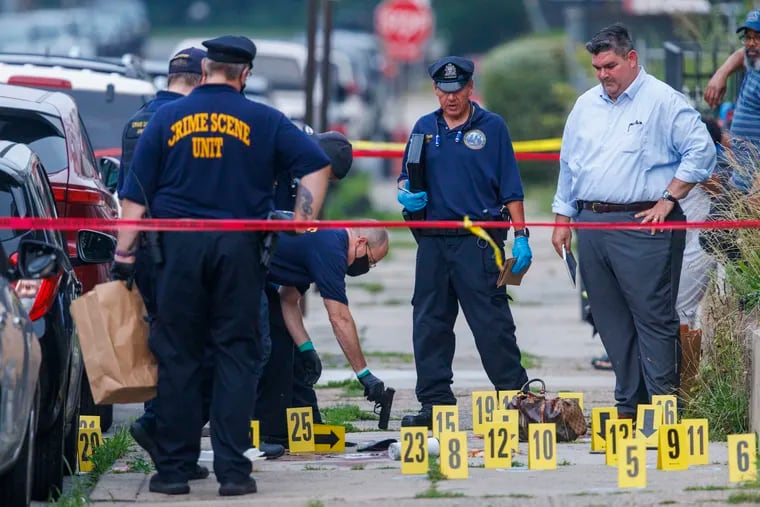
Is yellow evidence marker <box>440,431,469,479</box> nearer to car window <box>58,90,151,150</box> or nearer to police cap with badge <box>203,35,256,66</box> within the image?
police cap with badge <box>203,35,256,66</box>

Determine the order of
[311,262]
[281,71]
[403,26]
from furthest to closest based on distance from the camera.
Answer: [403,26]
[281,71]
[311,262]

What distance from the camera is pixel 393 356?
40.4ft

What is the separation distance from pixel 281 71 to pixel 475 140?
17.5 meters

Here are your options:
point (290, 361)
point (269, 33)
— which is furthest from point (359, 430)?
point (269, 33)

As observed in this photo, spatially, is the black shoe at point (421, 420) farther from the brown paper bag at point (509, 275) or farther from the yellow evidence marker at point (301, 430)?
the brown paper bag at point (509, 275)

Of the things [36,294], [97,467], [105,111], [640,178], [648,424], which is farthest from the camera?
[105,111]

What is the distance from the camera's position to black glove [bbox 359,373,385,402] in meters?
8.44

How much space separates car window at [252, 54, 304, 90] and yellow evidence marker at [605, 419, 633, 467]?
60.6 ft

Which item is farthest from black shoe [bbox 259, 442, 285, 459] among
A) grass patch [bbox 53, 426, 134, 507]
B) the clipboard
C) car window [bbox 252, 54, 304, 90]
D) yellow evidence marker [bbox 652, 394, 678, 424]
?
car window [bbox 252, 54, 304, 90]

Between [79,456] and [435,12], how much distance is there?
60.6 meters

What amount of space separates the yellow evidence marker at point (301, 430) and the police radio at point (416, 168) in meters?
1.16

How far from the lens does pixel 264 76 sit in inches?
1009

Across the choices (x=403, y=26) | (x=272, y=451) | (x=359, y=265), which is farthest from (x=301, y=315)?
(x=403, y=26)

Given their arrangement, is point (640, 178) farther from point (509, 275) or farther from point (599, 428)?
point (599, 428)
